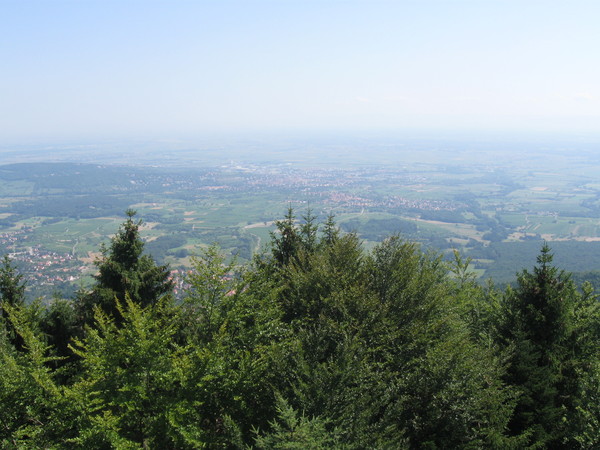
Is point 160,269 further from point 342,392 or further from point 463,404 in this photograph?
point 463,404

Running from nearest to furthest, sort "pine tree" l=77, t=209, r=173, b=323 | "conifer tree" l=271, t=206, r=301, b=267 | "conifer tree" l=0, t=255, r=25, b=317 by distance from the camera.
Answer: "pine tree" l=77, t=209, r=173, b=323, "conifer tree" l=0, t=255, r=25, b=317, "conifer tree" l=271, t=206, r=301, b=267

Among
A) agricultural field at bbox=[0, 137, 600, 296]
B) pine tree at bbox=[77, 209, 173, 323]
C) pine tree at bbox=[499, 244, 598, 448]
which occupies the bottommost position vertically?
agricultural field at bbox=[0, 137, 600, 296]

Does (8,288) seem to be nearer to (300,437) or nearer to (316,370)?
(316,370)

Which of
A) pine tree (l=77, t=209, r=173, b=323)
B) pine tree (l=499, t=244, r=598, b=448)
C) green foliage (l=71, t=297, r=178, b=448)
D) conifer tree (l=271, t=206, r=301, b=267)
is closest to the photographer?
green foliage (l=71, t=297, r=178, b=448)

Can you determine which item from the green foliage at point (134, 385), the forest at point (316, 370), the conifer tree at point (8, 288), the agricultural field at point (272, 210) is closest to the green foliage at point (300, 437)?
the forest at point (316, 370)

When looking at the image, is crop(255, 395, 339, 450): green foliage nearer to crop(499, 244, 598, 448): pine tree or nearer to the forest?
the forest

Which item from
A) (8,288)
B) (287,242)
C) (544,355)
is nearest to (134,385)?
(8,288)

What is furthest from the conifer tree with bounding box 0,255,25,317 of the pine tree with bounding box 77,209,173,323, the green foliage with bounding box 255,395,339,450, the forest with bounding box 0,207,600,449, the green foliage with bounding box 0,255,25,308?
the green foliage with bounding box 255,395,339,450

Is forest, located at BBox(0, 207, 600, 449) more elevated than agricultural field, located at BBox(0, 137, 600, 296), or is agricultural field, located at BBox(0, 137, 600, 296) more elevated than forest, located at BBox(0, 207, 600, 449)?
forest, located at BBox(0, 207, 600, 449)

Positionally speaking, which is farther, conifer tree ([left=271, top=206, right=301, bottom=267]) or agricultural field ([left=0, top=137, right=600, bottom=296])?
agricultural field ([left=0, top=137, right=600, bottom=296])
